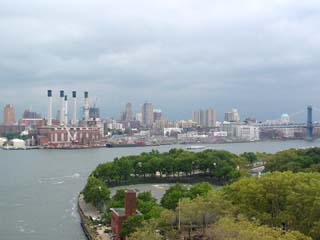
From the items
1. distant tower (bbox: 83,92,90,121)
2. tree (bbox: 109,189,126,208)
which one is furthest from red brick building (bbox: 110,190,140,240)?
distant tower (bbox: 83,92,90,121)

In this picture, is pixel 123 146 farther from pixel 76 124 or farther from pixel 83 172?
pixel 83 172

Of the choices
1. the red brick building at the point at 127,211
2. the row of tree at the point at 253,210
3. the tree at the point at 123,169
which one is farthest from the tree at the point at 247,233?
the tree at the point at 123,169

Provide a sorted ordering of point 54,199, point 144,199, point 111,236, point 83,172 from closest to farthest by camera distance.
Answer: point 111,236 → point 144,199 → point 54,199 → point 83,172

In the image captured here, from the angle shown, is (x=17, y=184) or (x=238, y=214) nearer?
(x=238, y=214)

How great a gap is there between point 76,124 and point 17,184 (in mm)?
39609

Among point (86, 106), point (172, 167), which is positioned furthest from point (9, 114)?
point (172, 167)

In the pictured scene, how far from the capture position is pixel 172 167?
21531 millimetres

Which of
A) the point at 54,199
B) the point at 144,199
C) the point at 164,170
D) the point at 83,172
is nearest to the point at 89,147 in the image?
the point at 83,172

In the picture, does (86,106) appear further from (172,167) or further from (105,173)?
(105,173)

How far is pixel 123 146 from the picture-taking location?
190ft

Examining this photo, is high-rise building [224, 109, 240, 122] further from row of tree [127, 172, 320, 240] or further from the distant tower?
row of tree [127, 172, 320, 240]

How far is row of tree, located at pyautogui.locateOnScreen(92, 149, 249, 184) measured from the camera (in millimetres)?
19844

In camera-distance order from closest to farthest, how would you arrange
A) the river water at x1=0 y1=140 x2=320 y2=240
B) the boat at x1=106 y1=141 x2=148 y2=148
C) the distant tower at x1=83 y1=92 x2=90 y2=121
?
the river water at x1=0 y1=140 x2=320 y2=240 < the boat at x1=106 y1=141 x2=148 y2=148 < the distant tower at x1=83 y1=92 x2=90 y2=121

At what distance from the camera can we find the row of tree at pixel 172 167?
65.1 feet
